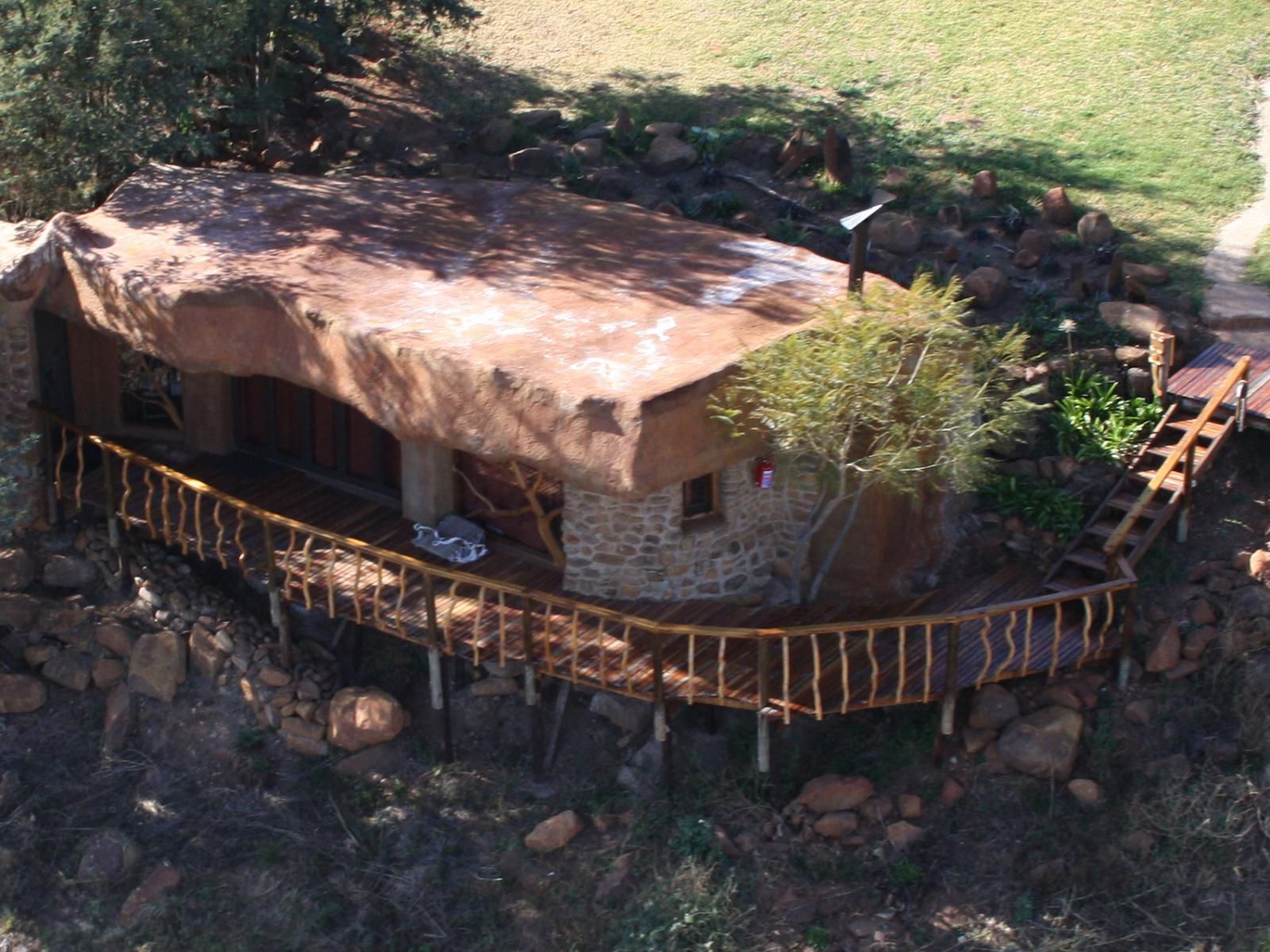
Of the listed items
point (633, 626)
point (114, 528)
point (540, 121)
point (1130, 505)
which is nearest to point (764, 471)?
point (633, 626)

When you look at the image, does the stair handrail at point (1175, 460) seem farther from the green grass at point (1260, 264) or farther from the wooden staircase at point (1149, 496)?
the green grass at point (1260, 264)

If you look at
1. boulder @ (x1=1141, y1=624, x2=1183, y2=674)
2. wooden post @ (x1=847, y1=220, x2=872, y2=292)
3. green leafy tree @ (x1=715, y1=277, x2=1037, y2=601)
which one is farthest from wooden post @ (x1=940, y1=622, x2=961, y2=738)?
wooden post @ (x1=847, y1=220, x2=872, y2=292)

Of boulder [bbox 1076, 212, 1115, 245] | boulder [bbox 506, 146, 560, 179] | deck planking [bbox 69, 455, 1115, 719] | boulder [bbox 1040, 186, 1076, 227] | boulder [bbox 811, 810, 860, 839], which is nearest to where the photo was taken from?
deck planking [bbox 69, 455, 1115, 719]

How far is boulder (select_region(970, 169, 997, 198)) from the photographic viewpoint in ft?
76.9

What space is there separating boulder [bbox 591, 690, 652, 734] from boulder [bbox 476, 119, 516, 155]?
1098 cm

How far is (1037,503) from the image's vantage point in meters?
18.0

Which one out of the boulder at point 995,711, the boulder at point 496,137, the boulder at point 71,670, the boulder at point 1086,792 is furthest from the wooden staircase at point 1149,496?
the boulder at point 496,137

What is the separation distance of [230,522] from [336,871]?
4443 millimetres

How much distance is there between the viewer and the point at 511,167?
24.5 m

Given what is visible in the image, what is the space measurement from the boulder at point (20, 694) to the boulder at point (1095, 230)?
49.5 ft

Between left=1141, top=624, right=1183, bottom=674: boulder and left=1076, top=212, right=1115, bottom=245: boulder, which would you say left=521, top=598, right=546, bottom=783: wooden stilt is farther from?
left=1076, top=212, right=1115, bottom=245: boulder

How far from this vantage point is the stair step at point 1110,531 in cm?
1733

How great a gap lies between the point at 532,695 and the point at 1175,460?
7522 millimetres

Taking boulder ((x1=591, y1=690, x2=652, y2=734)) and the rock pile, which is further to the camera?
the rock pile
